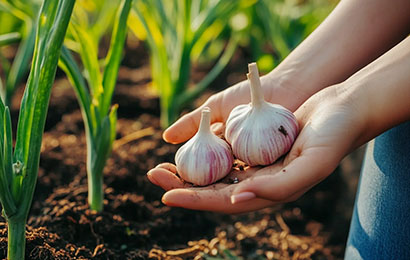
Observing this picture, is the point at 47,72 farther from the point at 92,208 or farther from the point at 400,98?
the point at 400,98

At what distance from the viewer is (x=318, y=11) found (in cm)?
246

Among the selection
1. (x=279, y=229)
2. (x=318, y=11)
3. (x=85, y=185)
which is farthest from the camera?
(x=318, y=11)

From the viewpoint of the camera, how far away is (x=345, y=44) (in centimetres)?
118

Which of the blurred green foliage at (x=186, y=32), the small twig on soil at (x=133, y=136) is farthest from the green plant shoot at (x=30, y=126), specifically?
the small twig on soil at (x=133, y=136)

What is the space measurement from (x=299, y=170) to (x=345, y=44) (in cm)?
44

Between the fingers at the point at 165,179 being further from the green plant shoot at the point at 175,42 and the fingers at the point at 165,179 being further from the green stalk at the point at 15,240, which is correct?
the green plant shoot at the point at 175,42

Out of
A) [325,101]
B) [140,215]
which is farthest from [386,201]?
[140,215]

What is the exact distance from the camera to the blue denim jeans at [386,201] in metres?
1.02

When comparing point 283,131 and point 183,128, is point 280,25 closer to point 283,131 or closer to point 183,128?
point 183,128

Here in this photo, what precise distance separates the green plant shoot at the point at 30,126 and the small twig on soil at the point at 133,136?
→ 30.4 inches

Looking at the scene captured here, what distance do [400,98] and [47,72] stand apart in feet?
2.07

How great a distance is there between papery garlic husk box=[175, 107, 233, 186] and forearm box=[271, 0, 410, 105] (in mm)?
276

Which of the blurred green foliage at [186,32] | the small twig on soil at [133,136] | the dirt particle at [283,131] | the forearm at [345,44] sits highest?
the blurred green foliage at [186,32]

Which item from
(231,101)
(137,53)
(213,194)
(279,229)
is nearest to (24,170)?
(213,194)
